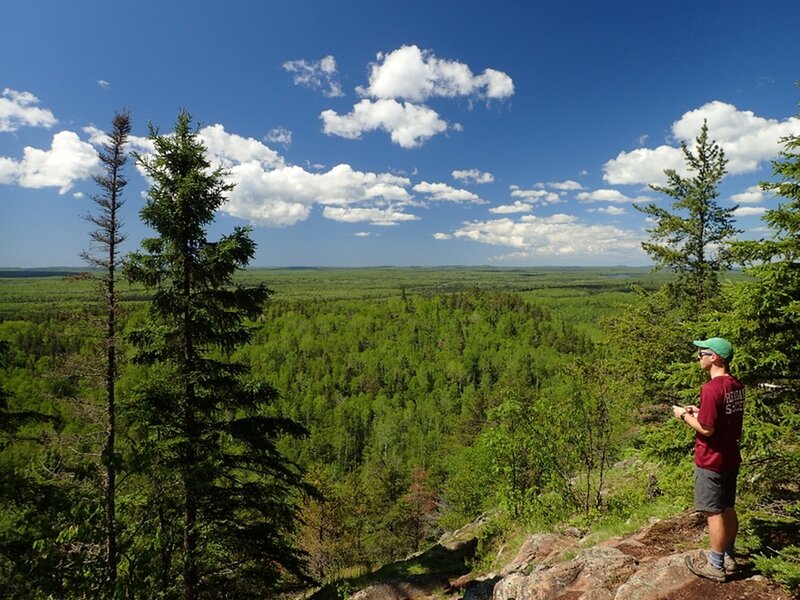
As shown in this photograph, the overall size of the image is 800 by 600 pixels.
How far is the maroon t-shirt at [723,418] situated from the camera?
436cm

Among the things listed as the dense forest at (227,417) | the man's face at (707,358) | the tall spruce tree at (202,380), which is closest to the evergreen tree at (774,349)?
the dense forest at (227,417)

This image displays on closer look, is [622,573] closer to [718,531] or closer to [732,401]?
[718,531]

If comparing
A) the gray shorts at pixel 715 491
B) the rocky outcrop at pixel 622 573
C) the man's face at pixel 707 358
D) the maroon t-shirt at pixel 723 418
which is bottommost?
the rocky outcrop at pixel 622 573

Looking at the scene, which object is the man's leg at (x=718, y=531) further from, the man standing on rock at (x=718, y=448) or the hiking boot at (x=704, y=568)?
the hiking boot at (x=704, y=568)

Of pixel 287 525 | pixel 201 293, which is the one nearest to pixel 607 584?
pixel 287 525

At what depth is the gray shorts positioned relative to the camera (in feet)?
14.6

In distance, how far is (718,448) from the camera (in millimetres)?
4457

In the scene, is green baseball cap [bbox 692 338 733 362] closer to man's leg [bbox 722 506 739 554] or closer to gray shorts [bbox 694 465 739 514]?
gray shorts [bbox 694 465 739 514]

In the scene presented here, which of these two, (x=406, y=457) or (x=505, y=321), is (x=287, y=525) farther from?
(x=505, y=321)

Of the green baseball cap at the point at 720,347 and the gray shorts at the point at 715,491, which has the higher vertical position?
the green baseball cap at the point at 720,347

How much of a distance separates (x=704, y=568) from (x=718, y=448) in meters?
1.46

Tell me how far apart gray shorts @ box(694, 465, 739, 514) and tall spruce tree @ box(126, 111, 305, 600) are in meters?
7.76

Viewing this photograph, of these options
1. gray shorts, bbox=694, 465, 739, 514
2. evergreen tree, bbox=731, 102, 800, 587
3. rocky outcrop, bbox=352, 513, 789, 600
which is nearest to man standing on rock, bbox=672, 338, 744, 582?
gray shorts, bbox=694, 465, 739, 514

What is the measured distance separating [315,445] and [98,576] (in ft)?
267
